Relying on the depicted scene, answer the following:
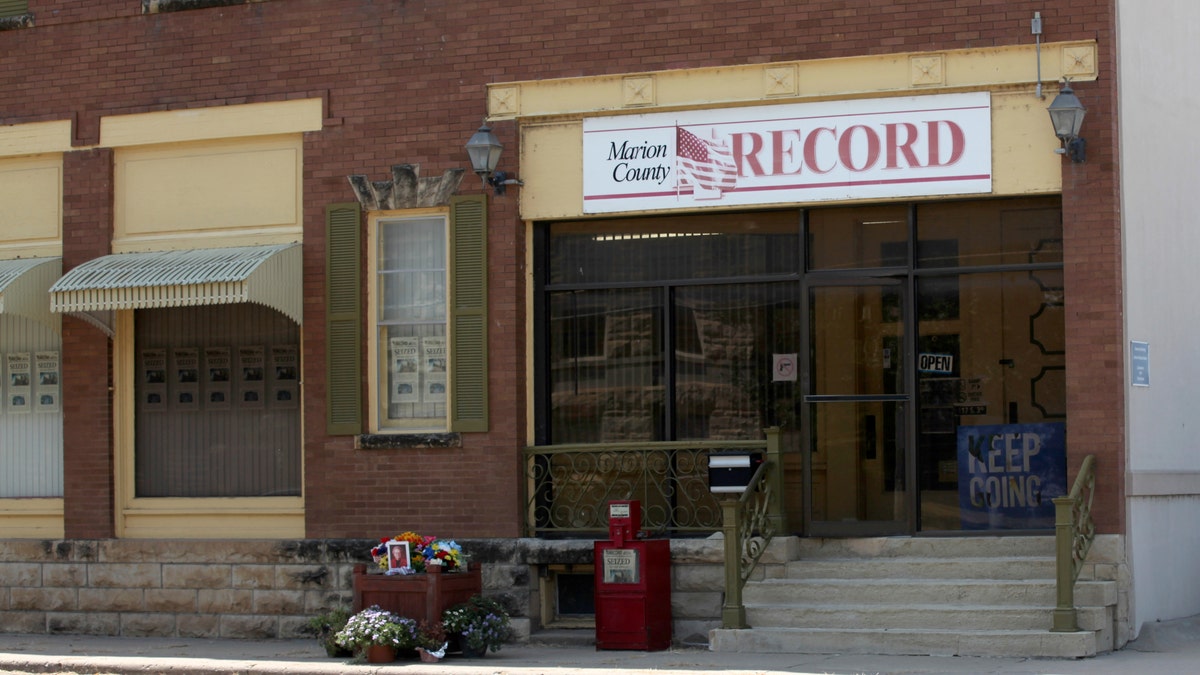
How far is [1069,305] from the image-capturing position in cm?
1295

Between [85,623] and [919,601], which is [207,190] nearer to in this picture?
[85,623]

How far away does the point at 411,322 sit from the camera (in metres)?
14.9

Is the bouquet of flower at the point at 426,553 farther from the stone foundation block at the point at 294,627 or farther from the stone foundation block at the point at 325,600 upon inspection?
the stone foundation block at the point at 294,627

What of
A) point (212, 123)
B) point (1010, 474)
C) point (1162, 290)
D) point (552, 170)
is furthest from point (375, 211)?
point (1162, 290)

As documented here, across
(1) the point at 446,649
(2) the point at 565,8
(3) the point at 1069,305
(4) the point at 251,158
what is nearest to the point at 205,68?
(4) the point at 251,158

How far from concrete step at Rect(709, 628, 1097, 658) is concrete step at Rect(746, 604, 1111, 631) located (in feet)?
0.50

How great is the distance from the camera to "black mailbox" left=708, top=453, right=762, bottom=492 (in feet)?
45.5

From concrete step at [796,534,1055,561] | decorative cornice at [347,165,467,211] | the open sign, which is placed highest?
decorative cornice at [347,165,467,211]

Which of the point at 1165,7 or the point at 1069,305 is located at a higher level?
the point at 1165,7

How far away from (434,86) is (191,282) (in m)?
2.80

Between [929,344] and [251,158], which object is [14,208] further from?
[929,344]

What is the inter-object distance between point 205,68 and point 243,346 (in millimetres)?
2674

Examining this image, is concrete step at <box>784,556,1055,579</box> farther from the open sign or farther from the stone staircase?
the open sign

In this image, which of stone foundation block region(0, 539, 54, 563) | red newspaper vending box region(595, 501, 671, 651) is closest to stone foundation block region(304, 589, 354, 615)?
red newspaper vending box region(595, 501, 671, 651)
